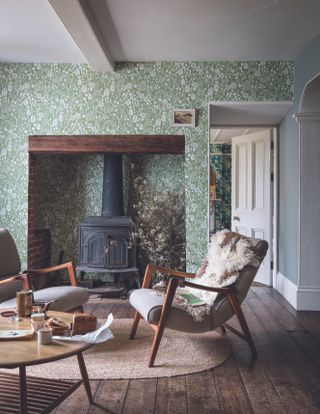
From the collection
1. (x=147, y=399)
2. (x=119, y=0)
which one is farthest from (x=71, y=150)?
(x=147, y=399)

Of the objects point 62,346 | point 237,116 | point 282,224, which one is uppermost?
point 237,116

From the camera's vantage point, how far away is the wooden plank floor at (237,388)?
2.62 meters

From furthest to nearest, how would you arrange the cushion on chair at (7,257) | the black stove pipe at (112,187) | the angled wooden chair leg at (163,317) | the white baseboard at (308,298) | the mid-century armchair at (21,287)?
the black stove pipe at (112,187) → the white baseboard at (308,298) → the cushion on chair at (7,257) → the mid-century armchair at (21,287) → the angled wooden chair leg at (163,317)

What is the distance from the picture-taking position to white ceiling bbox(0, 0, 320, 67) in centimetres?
377

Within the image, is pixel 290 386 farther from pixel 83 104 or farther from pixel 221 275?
pixel 83 104

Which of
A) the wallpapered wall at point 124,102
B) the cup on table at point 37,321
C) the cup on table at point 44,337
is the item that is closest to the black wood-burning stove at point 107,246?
the wallpapered wall at point 124,102

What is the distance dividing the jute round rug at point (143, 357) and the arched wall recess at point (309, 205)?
4.50 ft

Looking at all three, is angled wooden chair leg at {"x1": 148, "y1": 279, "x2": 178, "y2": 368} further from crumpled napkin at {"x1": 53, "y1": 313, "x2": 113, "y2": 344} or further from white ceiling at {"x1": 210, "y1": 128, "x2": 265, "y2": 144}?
white ceiling at {"x1": 210, "y1": 128, "x2": 265, "y2": 144}

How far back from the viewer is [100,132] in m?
5.42

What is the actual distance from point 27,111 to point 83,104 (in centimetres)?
62

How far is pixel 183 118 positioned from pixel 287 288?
2.15 m

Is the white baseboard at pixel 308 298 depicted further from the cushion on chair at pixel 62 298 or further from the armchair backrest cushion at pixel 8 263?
the armchair backrest cushion at pixel 8 263

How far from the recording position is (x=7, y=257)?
13.6 ft

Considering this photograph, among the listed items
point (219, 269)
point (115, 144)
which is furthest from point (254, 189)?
point (219, 269)
